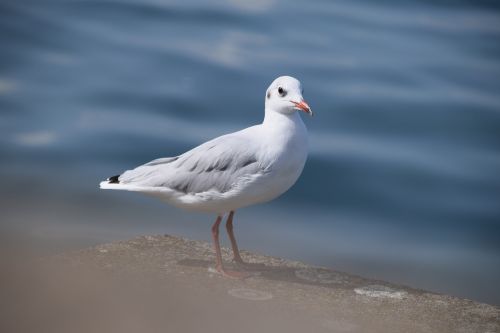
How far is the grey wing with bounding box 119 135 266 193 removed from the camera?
26.0 feet

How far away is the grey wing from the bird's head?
1.53 feet

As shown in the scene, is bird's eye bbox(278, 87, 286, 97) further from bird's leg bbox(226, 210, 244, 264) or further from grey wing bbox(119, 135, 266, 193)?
bird's leg bbox(226, 210, 244, 264)

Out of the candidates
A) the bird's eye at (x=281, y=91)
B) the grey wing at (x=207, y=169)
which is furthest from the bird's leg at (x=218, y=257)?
the bird's eye at (x=281, y=91)

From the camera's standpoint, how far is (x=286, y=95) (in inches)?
311

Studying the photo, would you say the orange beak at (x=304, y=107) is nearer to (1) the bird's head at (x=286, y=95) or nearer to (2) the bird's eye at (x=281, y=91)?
(1) the bird's head at (x=286, y=95)

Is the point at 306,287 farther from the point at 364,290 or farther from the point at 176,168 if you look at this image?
the point at 176,168

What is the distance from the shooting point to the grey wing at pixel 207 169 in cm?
791

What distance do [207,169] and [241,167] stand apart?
1.23ft

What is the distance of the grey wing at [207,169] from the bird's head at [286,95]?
467 mm

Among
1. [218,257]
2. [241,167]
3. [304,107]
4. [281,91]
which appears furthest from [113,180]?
[304,107]

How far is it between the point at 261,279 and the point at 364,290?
100cm

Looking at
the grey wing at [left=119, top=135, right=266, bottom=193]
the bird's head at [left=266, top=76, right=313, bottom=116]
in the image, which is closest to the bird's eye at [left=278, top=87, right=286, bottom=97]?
the bird's head at [left=266, top=76, right=313, bottom=116]

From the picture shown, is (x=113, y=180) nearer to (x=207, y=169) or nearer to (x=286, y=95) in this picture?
(x=207, y=169)

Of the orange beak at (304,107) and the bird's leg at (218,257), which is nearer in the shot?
the orange beak at (304,107)
